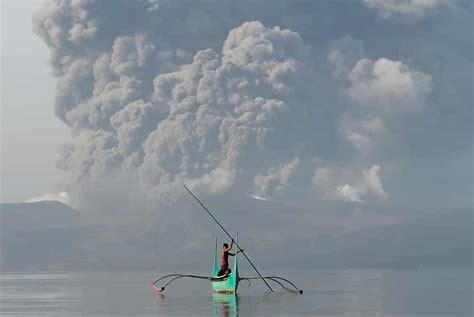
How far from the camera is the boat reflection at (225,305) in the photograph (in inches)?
1721

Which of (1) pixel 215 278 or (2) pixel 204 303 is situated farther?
(1) pixel 215 278

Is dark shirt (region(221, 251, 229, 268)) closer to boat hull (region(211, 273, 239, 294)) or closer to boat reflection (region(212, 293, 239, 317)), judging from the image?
boat hull (region(211, 273, 239, 294))

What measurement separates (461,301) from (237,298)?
463 inches

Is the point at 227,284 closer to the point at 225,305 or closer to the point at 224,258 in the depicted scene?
the point at 224,258

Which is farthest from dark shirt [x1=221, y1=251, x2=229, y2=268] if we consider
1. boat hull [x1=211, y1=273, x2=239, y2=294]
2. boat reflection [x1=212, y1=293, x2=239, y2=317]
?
boat reflection [x1=212, y1=293, x2=239, y2=317]

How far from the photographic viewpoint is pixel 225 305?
160 ft

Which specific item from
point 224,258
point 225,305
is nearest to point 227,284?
point 224,258

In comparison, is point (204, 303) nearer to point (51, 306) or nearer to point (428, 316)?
point (51, 306)

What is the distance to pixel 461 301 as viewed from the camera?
52.7 meters

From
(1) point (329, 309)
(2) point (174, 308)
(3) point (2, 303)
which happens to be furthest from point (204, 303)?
(3) point (2, 303)

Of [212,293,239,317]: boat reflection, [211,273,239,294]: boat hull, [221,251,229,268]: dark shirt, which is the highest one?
[221,251,229,268]: dark shirt

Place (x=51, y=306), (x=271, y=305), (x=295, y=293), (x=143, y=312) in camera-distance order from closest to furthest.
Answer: (x=143, y=312) < (x=271, y=305) < (x=51, y=306) < (x=295, y=293)

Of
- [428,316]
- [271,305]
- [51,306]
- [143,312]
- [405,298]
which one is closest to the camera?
[428,316]

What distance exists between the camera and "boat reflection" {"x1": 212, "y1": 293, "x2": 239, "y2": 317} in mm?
43719
